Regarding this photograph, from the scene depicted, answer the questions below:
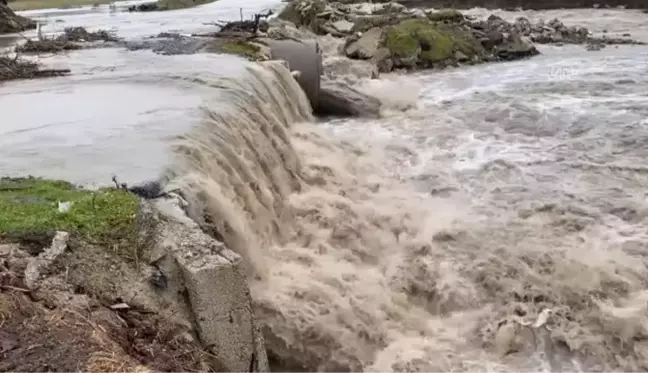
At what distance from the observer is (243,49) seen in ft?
51.6

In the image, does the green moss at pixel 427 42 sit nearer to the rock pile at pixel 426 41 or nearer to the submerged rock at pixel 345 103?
the rock pile at pixel 426 41

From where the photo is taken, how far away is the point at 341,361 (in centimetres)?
622

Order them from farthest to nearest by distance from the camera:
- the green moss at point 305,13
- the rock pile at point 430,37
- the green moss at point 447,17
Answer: the green moss at point 305,13 < the green moss at point 447,17 < the rock pile at point 430,37

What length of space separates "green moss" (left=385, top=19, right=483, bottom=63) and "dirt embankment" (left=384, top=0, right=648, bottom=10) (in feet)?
52.3

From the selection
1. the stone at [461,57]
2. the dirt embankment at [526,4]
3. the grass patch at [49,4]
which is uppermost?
the dirt embankment at [526,4]

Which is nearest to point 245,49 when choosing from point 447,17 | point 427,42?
point 427,42

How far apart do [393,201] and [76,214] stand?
5.06 m

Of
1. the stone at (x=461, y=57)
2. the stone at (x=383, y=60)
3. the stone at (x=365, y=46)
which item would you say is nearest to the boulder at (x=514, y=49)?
the stone at (x=461, y=57)

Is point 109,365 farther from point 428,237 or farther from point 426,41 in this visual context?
point 426,41

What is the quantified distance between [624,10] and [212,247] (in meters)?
33.4

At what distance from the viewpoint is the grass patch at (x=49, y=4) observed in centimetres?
5459

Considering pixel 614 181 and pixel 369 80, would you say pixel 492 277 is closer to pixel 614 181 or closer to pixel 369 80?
pixel 614 181

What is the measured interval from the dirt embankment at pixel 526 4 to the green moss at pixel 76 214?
110ft

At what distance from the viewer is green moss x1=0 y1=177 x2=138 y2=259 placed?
528 cm
